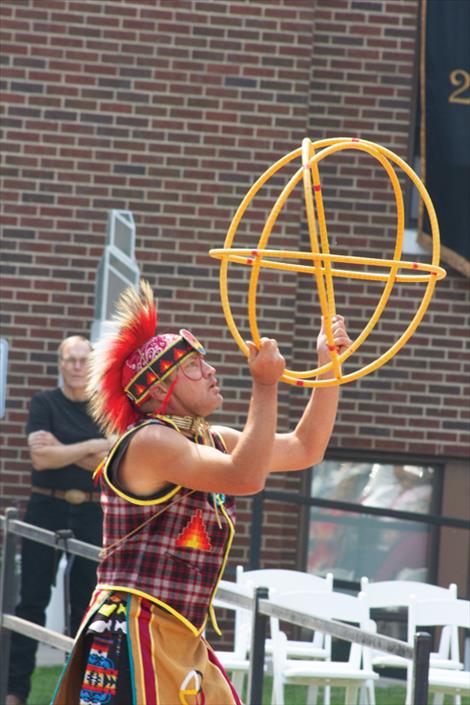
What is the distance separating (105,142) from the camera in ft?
27.9

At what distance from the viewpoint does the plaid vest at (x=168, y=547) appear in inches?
130

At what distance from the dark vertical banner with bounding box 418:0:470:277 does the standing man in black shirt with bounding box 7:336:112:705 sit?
9.64 ft

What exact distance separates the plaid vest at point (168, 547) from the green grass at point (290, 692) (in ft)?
12.6

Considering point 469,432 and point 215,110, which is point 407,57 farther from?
point 469,432

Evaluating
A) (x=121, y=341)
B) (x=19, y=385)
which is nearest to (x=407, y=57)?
(x=19, y=385)

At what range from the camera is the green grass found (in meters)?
7.14

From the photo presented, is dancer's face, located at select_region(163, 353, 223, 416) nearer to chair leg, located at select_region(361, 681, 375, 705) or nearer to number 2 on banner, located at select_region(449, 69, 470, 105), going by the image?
chair leg, located at select_region(361, 681, 375, 705)

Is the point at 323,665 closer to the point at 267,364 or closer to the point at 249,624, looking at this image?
the point at 249,624

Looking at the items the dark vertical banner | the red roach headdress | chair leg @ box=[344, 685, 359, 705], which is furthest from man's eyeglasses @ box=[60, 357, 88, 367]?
the red roach headdress

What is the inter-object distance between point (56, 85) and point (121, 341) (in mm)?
5263

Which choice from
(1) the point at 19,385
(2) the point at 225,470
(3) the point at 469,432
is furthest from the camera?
(3) the point at 469,432

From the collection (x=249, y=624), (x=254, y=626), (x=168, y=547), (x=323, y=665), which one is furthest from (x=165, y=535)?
(x=249, y=624)

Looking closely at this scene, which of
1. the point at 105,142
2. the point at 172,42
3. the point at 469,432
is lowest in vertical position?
the point at 469,432

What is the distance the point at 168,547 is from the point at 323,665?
2.92 m
